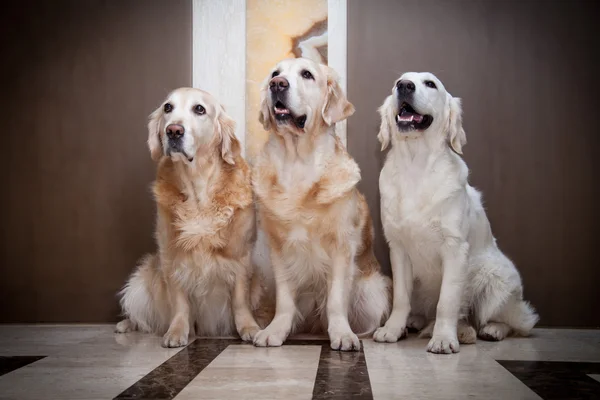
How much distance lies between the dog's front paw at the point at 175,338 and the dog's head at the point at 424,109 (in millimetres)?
1534

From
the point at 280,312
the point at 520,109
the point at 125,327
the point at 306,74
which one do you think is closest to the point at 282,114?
the point at 306,74

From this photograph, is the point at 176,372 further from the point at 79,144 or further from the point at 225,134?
the point at 79,144

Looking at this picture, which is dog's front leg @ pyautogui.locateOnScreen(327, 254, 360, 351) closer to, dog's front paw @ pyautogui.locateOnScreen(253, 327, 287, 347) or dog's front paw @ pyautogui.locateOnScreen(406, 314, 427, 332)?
dog's front paw @ pyautogui.locateOnScreen(253, 327, 287, 347)

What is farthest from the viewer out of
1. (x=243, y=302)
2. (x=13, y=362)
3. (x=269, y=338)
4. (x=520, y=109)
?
(x=520, y=109)

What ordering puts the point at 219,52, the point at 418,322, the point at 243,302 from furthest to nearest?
1. the point at 219,52
2. the point at 418,322
3. the point at 243,302

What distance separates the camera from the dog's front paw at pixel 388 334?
122 inches

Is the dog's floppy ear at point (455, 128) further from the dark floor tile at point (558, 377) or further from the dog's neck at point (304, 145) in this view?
the dark floor tile at point (558, 377)

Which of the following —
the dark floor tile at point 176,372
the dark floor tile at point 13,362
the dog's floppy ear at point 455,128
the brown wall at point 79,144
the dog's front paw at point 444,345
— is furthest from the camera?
the brown wall at point 79,144

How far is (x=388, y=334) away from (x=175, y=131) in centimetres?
151

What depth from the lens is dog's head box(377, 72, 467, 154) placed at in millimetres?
3105

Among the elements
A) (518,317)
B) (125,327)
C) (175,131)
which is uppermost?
(175,131)

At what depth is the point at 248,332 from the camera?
10.4 feet

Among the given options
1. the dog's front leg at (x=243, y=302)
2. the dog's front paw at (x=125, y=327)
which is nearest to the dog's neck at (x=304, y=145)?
the dog's front leg at (x=243, y=302)

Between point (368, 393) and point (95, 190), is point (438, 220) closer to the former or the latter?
point (368, 393)
